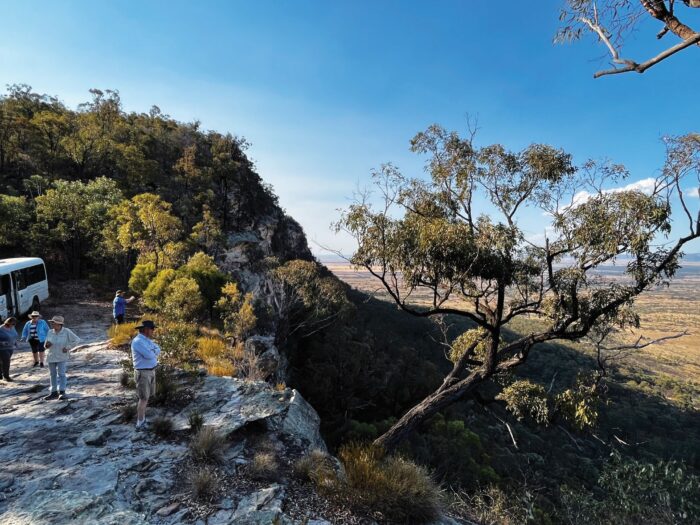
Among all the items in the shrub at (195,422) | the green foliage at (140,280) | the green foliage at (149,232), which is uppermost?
the green foliage at (149,232)

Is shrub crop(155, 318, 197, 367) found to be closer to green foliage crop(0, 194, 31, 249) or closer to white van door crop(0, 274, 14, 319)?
white van door crop(0, 274, 14, 319)

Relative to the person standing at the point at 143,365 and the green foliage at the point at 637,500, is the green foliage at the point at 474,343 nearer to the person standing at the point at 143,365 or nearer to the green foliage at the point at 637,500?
the green foliage at the point at 637,500

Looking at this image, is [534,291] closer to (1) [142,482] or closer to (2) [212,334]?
(1) [142,482]

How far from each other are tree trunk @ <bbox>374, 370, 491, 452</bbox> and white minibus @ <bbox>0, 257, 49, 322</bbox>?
14271 millimetres

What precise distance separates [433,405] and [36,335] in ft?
36.1

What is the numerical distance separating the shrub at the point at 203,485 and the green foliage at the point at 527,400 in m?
8.02

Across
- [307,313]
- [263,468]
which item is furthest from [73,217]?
[263,468]

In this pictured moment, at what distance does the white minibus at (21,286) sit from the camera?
13.7 meters

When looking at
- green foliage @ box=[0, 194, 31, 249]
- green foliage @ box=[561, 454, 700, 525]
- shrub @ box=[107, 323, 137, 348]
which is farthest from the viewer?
green foliage @ box=[0, 194, 31, 249]

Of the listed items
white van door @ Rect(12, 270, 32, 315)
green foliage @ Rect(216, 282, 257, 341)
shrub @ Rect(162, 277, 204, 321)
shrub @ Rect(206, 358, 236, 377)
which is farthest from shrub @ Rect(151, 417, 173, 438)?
white van door @ Rect(12, 270, 32, 315)

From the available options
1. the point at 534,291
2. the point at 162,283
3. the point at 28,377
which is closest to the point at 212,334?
the point at 162,283

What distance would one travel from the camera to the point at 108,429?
6.41 meters

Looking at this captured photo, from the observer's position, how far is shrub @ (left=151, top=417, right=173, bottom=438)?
6367 millimetres

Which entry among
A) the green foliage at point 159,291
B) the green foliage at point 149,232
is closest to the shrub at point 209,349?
the green foliage at point 159,291
